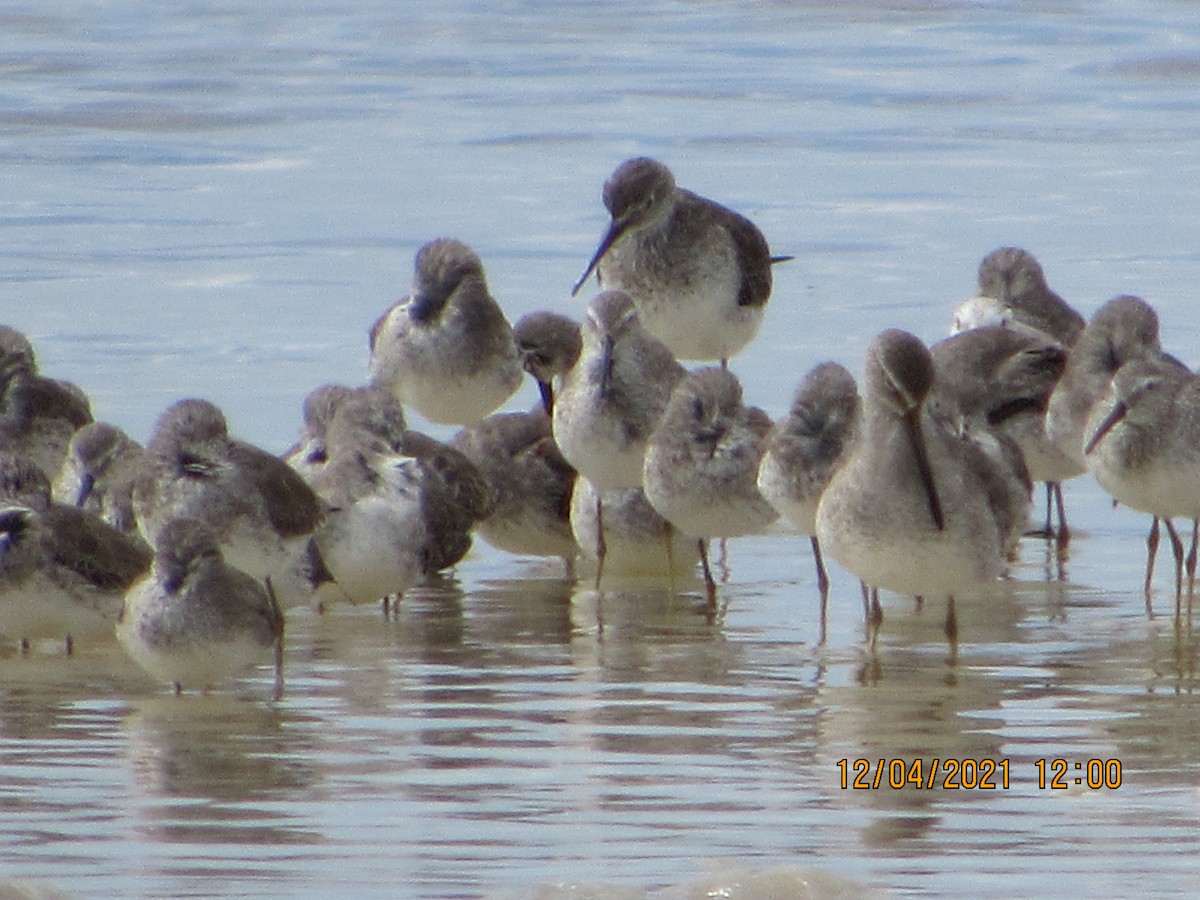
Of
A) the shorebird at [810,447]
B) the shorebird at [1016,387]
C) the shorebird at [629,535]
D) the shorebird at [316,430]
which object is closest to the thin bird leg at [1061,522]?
the shorebird at [1016,387]

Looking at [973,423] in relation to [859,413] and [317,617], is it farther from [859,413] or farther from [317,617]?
[317,617]

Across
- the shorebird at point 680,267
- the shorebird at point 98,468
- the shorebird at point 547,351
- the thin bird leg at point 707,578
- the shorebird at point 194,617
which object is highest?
the shorebird at point 680,267

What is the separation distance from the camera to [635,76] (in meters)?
25.5

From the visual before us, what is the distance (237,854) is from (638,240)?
668 centimetres

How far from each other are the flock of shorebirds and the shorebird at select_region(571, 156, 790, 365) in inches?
30.7

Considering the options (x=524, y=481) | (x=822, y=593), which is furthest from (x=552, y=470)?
(x=822, y=593)

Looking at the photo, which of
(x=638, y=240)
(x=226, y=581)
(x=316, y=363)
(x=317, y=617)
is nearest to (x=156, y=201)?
(x=316, y=363)

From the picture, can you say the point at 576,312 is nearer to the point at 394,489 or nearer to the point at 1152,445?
the point at 394,489

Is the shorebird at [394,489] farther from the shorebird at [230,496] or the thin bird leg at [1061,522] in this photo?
the thin bird leg at [1061,522]

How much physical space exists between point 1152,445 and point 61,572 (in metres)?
3.65

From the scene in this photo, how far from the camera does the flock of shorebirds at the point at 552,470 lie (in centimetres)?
906

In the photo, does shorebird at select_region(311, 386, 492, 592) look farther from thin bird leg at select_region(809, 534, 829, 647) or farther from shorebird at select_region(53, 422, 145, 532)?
thin bird leg at select_region(809, 534, 829, 647)

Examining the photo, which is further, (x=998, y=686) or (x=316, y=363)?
(x=316, y=363)

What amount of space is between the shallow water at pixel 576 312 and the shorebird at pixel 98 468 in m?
0.82
